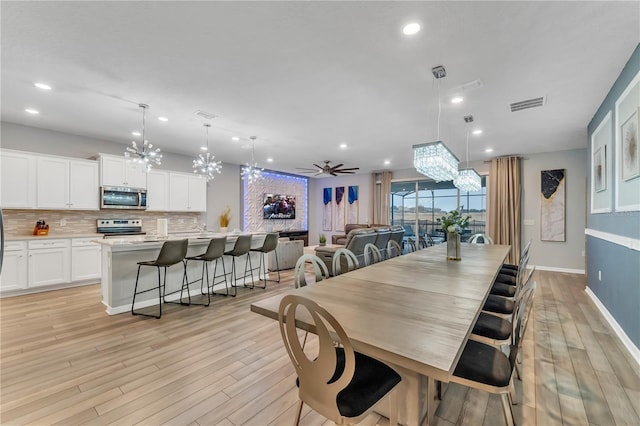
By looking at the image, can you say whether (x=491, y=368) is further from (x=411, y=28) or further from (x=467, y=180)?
(x=467, y=180)

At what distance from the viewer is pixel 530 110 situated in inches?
150

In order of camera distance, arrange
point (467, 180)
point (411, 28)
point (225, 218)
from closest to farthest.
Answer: point (411, 28)
point (467, 180)
point (225, 218)

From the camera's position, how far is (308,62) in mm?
2654

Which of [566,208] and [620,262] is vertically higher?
[566,208]

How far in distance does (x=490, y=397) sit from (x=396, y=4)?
2.85 m

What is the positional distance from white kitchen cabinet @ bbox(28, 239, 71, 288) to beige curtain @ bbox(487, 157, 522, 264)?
8926 millimetres

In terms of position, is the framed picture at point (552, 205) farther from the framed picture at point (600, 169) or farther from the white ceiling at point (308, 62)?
the framed picture at point (600, 169)

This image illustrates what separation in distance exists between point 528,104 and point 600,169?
135cm

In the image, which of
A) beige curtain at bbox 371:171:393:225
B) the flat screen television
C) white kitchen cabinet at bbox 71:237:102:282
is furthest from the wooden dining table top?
the flat screen television

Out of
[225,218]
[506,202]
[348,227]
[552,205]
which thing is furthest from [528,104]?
[225,218]

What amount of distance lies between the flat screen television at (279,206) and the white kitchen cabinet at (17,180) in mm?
5083

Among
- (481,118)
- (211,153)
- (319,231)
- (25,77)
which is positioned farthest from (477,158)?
(25,77)

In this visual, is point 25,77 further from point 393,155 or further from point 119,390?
point 393,155

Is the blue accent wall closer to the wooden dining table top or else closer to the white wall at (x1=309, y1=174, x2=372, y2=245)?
the wooden dining table top
